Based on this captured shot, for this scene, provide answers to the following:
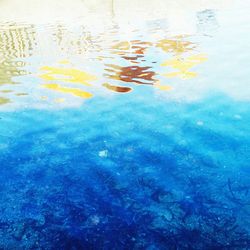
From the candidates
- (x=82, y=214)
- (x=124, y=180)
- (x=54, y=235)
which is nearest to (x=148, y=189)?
(x=124, y=180)

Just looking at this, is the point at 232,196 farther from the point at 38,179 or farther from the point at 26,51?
the point at 26,51

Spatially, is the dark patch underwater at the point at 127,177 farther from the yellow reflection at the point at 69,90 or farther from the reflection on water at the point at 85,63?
the reflection on water at the point at 85,63

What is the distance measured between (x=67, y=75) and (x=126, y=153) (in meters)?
4.92

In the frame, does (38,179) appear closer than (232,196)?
No

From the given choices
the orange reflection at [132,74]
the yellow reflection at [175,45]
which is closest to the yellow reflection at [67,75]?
the orange reflection at [132,74]

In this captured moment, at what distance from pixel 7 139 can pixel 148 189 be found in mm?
2842

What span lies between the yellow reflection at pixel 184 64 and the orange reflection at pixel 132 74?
613 mm

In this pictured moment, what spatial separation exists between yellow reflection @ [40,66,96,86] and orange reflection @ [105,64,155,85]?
2.38 feet

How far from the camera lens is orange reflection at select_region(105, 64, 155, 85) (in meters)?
8.16

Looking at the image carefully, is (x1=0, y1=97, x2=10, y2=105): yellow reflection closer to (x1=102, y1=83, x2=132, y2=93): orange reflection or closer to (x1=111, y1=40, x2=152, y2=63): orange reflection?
(x1=102, y1=83, x2=132, y2=93): orange reflection

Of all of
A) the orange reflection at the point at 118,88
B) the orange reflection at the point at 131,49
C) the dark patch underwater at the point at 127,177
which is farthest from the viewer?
the orange reflection at the point at 131,49

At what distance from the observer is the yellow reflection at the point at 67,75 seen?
841 cm

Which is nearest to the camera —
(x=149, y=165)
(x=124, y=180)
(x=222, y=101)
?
(x=124, y=180)

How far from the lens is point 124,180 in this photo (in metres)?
4.07
